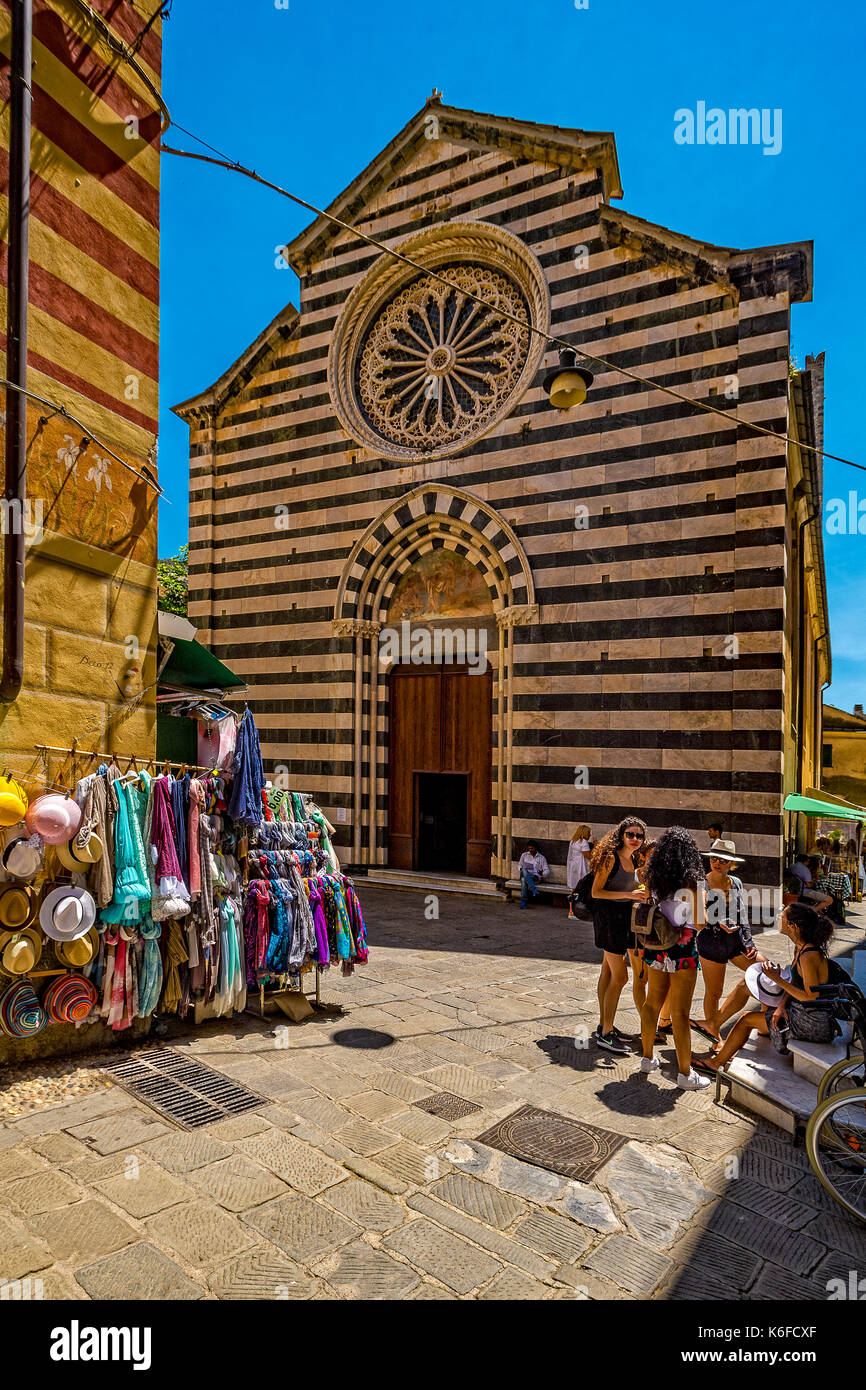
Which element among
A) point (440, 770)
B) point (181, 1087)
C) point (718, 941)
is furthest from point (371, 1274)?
point (440, 770)

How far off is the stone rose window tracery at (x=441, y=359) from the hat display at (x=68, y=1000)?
37.1ft

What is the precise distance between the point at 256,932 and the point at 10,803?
214 centimetres

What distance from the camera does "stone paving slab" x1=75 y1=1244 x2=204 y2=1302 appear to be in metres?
2.80

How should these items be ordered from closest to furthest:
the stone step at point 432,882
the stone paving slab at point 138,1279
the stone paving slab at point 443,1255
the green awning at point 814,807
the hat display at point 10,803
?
1. the stone paving slab at point 138,1279
2. the stone paving slab at point 443,1255
3. the hat display at point 10,803
4. the green awning at point 814,807
5. the stone step at point 432,882

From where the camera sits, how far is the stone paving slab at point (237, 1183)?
346cm

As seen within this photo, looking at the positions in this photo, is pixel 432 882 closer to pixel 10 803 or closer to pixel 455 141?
pixel 10 803

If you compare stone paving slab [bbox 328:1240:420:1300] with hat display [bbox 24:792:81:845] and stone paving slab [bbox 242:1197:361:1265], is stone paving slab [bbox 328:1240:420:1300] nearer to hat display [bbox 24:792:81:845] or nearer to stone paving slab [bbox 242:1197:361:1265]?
stone paving slab [bbox 242:1197:361:1265]

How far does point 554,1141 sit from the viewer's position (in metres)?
4.13

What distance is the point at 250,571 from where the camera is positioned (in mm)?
15422

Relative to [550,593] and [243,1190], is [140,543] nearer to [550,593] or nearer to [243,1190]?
[243,1190]

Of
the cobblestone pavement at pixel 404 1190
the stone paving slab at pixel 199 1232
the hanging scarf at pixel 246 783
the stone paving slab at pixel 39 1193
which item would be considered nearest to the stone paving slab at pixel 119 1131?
the cobblestone pavement at pixel 404 1190

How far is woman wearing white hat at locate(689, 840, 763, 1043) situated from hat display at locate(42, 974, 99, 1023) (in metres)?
4.45

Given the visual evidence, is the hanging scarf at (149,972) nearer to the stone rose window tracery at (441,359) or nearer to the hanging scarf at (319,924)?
the hanging scarf at (319,924)

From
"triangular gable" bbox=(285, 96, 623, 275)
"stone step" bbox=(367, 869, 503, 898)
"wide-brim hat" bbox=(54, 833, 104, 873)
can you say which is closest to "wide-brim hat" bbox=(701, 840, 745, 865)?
"wide-brim hat" bbox=(54, 833, 104, 873)
